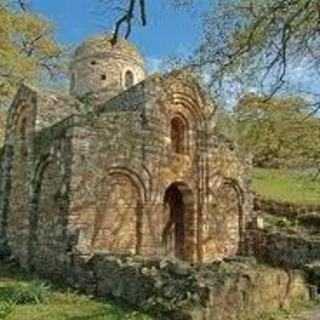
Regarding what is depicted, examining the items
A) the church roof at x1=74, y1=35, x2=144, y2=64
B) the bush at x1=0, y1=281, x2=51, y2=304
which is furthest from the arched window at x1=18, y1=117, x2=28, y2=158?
the church roof at x1=74, y1=35, x2=144, y2=64

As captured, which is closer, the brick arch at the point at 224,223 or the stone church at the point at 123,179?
the stone church at the point at 123,179

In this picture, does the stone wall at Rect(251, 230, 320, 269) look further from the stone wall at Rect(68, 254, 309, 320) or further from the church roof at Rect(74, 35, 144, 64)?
the church roof at Rect(74, 35, 144, 64)

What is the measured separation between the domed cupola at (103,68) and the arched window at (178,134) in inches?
347

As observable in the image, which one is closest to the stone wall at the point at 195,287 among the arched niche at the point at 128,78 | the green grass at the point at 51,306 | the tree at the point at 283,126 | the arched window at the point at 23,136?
the green grass at the point at 51,306

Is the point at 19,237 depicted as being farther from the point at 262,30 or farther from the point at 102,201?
the point at 262,30

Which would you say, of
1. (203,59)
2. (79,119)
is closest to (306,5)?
(203,59)

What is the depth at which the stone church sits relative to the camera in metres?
17.4

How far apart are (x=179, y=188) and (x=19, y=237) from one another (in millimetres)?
5610

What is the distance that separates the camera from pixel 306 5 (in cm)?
852

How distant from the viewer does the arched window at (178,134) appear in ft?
68.2

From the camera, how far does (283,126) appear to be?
12.1 metres

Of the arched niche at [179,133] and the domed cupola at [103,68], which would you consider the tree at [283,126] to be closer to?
the arched niche at [179,133]

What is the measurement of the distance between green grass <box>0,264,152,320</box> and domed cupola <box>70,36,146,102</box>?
15.7m

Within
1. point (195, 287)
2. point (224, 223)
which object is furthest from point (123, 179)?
point (195, 287)
